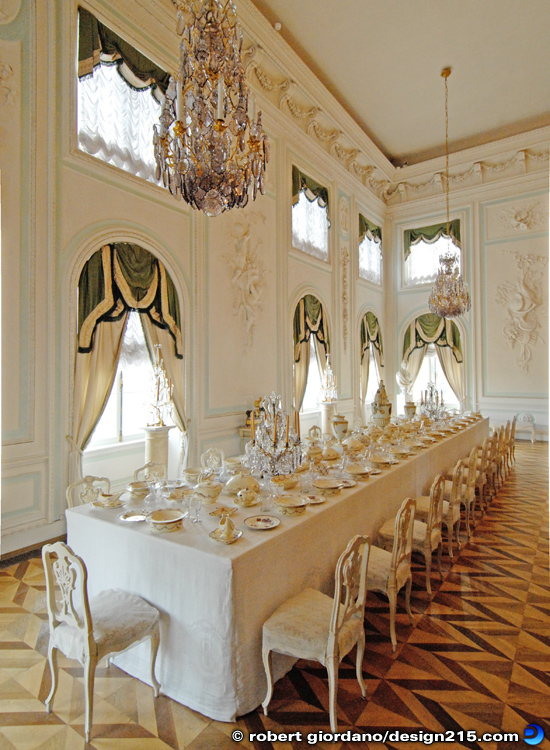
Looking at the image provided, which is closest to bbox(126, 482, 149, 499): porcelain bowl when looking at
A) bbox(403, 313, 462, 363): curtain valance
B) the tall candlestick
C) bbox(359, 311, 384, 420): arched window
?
the tall candlestick

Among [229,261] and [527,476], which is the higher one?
[229,261]

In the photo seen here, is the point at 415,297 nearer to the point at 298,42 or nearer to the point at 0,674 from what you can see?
the point at 298,42

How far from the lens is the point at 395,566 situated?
2711 millimetres

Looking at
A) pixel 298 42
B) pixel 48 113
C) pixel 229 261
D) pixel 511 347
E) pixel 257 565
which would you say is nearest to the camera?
pixel 257 565

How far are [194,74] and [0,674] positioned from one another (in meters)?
3.87

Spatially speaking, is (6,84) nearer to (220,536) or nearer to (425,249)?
(220,536)

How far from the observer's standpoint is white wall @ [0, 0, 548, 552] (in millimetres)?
4082

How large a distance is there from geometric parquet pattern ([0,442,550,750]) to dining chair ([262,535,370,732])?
16 centimetres

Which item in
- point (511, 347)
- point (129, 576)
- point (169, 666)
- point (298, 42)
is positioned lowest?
point (169, 666)

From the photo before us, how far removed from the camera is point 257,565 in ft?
7.09

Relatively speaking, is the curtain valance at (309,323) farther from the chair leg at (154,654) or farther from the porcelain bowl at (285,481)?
the chair leg at (154,654)

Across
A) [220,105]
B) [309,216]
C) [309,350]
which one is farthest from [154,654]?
[309,216]

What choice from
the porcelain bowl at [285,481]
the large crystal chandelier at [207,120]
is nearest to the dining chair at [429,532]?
the porcelain bowl at [285,481]

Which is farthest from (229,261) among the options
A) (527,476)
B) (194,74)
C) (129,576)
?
(527,476)
